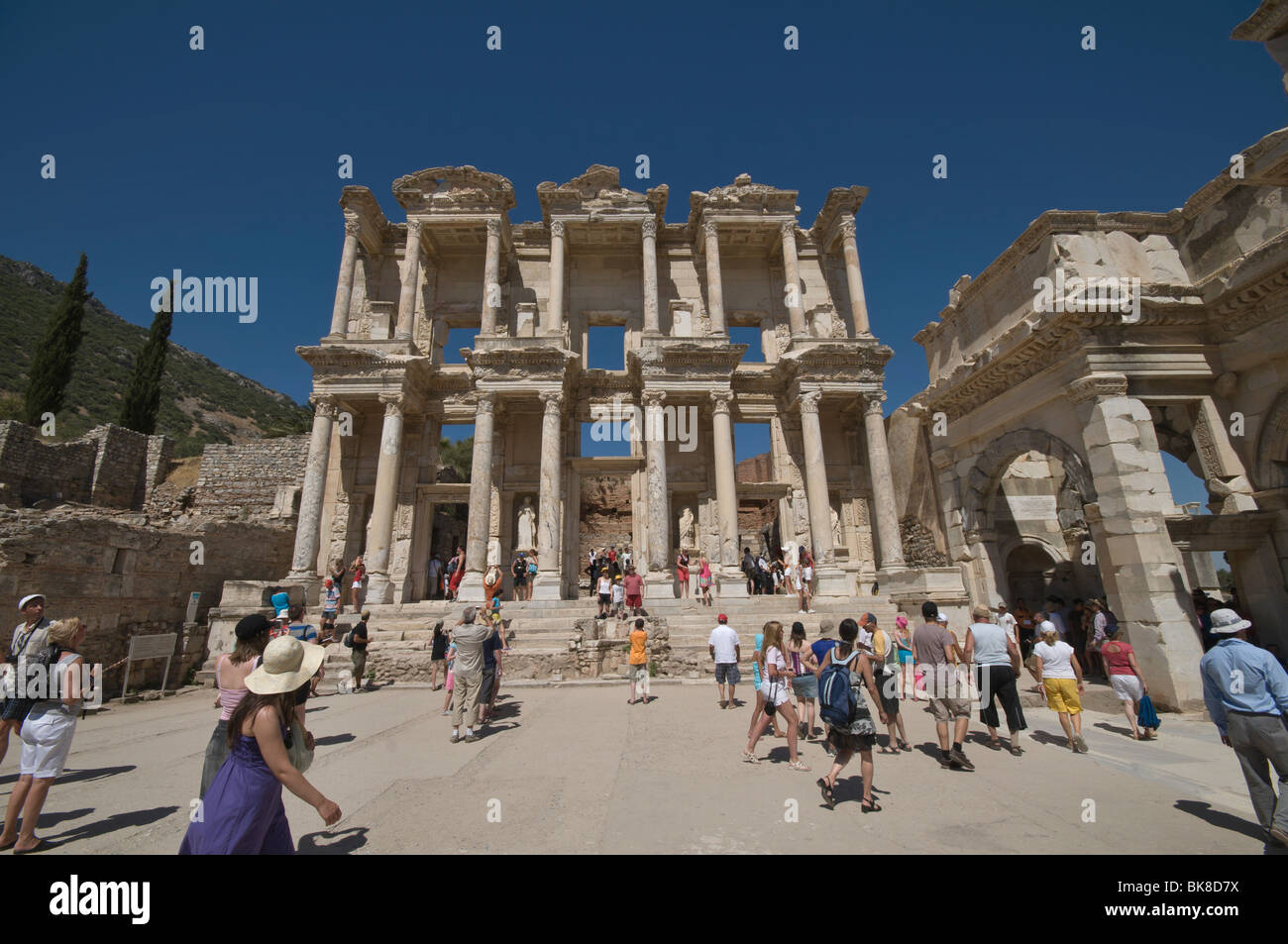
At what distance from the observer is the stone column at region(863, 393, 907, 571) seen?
17.3 meters

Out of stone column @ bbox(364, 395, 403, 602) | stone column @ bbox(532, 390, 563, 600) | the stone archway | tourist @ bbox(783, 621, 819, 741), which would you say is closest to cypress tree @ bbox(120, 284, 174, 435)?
stone column @ bbox(364, 395, 403, 602)

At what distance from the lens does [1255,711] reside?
432cm

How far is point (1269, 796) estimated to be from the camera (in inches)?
165

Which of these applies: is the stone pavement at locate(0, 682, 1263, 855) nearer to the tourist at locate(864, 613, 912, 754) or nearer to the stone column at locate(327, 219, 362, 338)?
the tourist at locate(864, 613, 912, 754)

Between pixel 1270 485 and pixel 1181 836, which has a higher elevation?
pixel 1270 485

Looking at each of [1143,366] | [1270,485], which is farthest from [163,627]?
[1270,485]

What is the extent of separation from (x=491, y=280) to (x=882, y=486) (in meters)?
15.6

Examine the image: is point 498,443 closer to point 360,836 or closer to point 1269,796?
point 360,836

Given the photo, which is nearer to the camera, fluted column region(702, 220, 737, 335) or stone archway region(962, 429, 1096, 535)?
stone archway region(962, 429, 1096, 535)

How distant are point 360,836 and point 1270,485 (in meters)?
16.2

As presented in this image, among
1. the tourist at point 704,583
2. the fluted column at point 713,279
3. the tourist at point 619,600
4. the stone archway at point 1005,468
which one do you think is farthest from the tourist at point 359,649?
the stone archway at point 1005,468

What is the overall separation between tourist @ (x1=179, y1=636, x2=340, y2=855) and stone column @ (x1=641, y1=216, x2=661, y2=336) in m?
17.0

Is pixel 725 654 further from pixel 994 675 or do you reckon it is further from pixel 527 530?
pixel 527 530

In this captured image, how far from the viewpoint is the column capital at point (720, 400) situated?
18.0 metres
